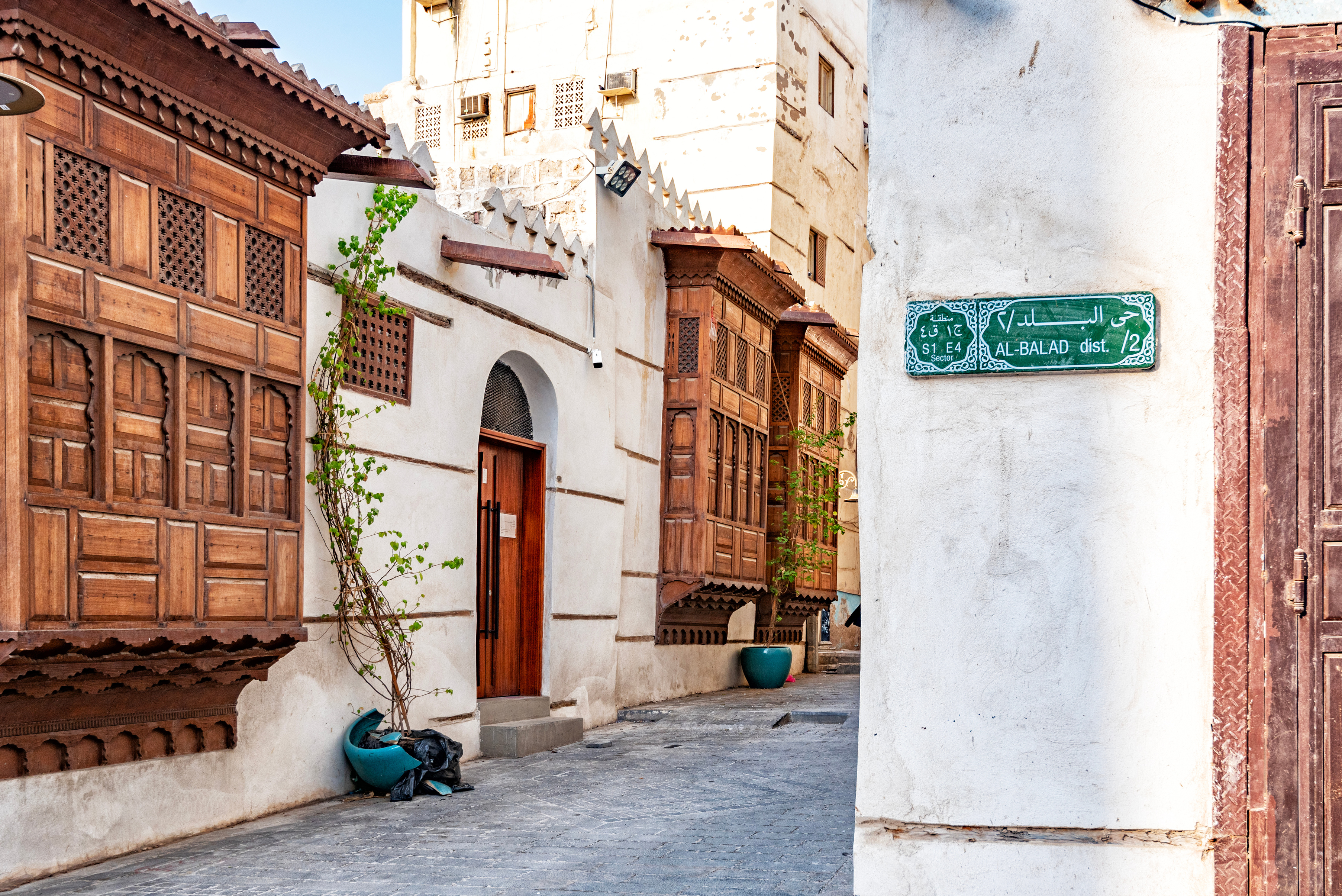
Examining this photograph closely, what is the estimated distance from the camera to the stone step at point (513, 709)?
9.34m

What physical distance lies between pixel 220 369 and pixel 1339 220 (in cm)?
472

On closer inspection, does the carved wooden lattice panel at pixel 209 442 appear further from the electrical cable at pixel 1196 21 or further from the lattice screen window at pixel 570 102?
the lattice screen window at pixel 570 102

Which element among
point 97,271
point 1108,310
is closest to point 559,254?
point 97,271

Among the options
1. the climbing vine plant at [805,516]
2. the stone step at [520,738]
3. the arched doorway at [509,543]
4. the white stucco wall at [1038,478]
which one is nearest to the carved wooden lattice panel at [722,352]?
the climbing vine plant at [805,516]

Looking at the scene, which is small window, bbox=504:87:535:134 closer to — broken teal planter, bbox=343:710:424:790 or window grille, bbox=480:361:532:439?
window grille, bbox=480:361:532:439

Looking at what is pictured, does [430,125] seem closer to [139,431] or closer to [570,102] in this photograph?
[570,102]

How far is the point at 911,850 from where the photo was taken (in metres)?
4.16

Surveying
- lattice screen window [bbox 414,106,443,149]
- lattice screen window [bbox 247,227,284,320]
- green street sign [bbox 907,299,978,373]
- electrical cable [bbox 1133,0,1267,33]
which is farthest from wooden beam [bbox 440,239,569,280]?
lattice screen window [bbox 414,106,443,149]

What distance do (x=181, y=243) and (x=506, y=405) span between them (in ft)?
13.2

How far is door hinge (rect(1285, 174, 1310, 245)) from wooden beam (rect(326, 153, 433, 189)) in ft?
14.9

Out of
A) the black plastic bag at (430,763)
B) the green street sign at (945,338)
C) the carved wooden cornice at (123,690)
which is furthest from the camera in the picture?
the black plastic bag at (430,763)

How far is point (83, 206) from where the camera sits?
5484 millimetres

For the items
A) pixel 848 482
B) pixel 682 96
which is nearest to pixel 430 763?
pixel 848 482

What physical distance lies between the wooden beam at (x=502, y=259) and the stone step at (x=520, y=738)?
10.4ft
